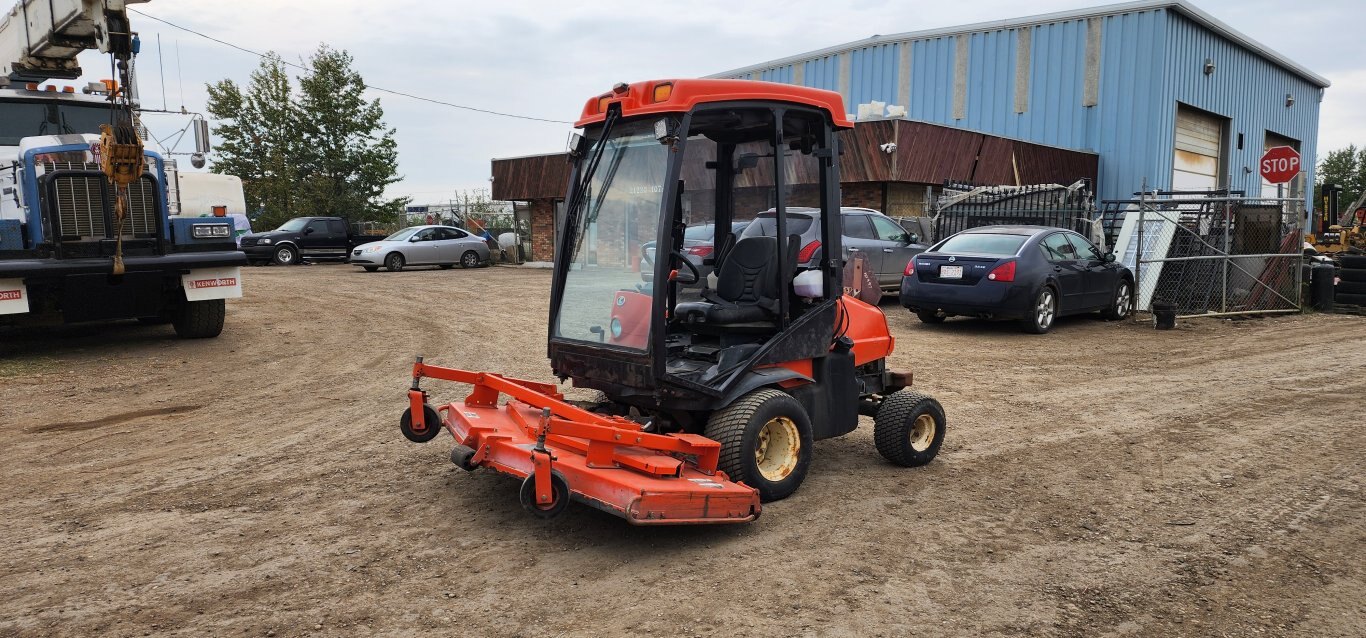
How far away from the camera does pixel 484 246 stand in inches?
1080

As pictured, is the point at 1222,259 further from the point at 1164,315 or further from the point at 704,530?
the point at 704,530

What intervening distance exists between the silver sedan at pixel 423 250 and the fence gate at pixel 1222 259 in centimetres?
1786

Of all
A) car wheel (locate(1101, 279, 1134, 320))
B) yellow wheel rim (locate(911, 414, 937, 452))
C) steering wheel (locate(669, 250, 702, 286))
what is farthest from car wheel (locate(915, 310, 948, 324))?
steering wheel (locate(669, 250, 702, 286))

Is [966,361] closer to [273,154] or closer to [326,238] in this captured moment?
[326,238]

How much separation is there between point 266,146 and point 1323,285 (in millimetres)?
34676

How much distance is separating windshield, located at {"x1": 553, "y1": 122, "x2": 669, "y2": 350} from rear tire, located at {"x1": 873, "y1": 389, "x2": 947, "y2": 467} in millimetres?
1871

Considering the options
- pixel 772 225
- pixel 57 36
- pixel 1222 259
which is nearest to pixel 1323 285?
pixel 1222 259

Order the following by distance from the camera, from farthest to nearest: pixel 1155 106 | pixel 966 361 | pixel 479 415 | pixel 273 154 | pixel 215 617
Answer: pixel 273 154 < pixel 1155 106 < pixel 966 361 < pixel 479 415 < pixel 215 617

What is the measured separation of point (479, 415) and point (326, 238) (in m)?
26.0

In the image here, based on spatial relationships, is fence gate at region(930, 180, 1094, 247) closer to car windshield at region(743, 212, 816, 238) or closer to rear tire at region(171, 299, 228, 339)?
rear tire at region(171, 299, 228, 339)

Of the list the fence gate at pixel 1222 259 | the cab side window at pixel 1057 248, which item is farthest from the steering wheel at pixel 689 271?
the fence gate at pixel 1222 259

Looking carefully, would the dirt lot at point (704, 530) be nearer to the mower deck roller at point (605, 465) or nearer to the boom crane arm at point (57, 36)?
the mower deck roller at point (605, 465)

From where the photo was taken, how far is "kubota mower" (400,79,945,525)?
14.9 ft

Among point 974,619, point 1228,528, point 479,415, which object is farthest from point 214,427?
point 1228,528
